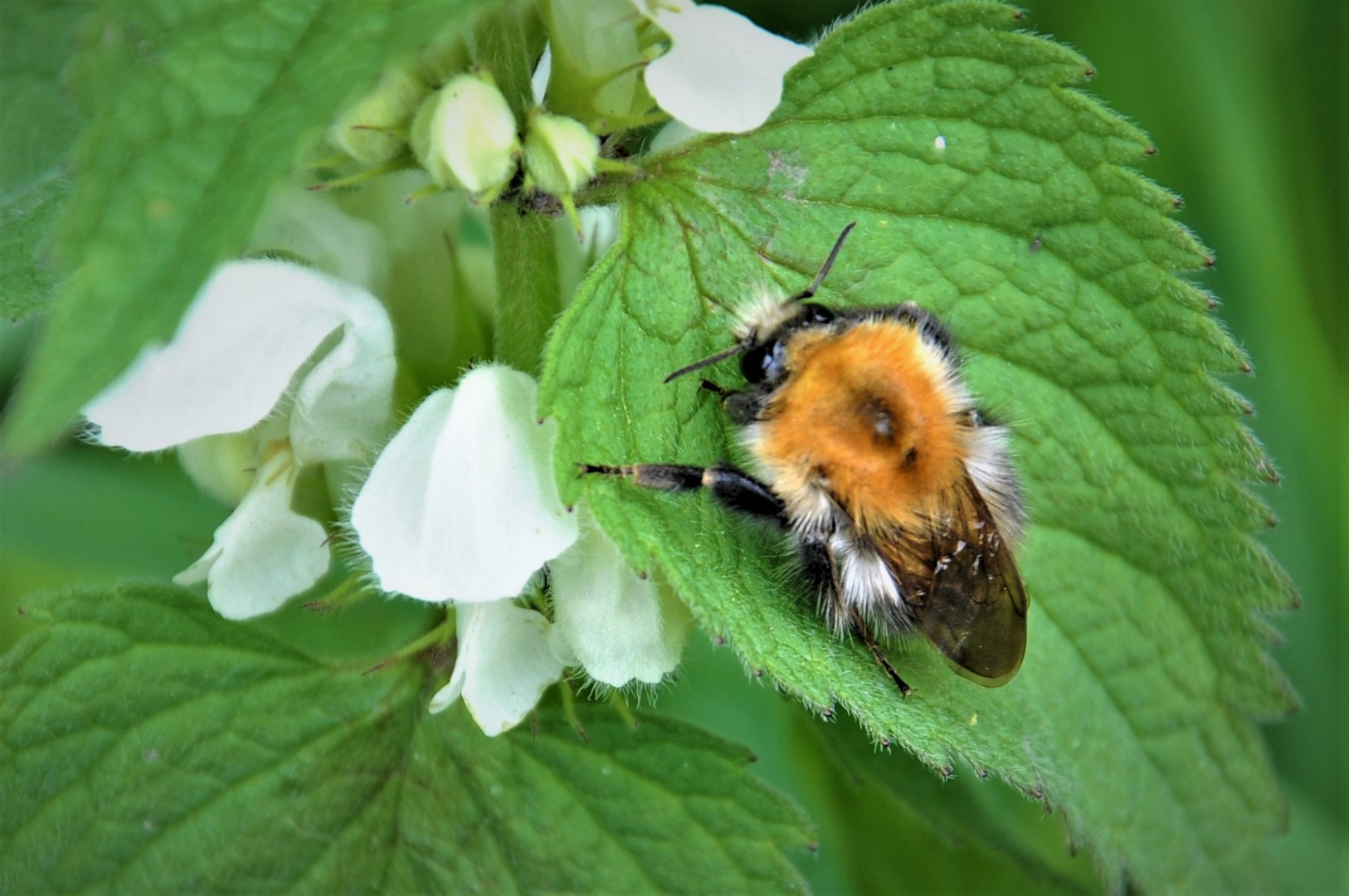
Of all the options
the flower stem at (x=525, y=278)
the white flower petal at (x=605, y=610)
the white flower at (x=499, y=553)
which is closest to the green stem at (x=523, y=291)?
the flower stem at (x=525, y=278)

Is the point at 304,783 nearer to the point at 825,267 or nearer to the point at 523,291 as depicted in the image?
the point at 523,291

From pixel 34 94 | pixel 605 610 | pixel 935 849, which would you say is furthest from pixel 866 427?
pixel 935 849

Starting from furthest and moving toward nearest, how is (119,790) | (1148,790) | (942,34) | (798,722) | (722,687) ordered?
1. (722,687)
2. (798,722)
3. (1148,790)
4. (119,790)
5. (942,34)

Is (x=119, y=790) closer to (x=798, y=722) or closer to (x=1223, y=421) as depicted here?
(x=798, y=722)

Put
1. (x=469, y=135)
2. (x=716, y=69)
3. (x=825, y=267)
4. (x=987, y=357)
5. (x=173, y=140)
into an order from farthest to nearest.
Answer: (x=987, y=357)
(x=825, y=267)
(x=716, y=69)
(x=469, y=135)
(x=173, y=140)

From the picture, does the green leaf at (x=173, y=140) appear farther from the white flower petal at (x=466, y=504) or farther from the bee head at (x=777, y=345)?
the bee head at (x=777, y=345)

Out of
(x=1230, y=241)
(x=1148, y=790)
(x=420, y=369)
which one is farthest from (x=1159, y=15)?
(x=420, y=369)
